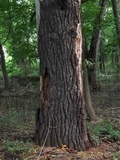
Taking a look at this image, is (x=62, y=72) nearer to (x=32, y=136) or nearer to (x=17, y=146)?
(x=17, y=146)

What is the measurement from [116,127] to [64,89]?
2.70 m

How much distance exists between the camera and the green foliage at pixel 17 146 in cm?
489

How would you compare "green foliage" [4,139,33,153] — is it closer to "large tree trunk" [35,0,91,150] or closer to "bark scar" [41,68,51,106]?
"large tree trunk" [35,0,91,150]

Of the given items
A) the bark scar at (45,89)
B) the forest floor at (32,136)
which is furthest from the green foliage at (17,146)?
the bark scar at (45,89)

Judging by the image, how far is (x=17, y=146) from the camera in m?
5.01

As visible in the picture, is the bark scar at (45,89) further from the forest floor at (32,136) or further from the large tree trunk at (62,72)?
the forest floor at (32,136)

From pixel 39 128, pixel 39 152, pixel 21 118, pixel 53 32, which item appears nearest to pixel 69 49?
pixel 53 32

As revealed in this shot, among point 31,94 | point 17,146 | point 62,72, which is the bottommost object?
point 17,146

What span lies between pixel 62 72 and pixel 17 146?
1602 millimetres

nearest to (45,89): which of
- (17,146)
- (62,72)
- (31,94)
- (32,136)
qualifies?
(62,72)

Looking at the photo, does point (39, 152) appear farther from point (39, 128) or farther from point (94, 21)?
point (94, 21)

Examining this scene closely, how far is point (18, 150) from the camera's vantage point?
4.88 m

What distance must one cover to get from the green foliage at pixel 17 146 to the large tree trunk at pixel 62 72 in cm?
40

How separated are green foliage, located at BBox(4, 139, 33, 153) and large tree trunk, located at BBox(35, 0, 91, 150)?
399 mm
